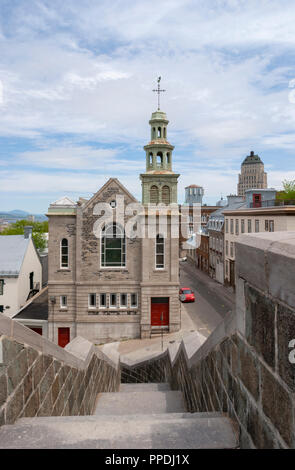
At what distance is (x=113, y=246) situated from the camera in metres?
25.3

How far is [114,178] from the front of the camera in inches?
988

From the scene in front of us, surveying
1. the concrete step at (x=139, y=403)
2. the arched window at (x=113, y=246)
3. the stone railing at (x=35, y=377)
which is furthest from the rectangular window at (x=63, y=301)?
the stone railing at (x=35, y=377)

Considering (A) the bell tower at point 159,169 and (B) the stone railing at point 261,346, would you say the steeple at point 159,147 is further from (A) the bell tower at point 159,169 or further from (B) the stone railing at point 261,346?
(B) the stone railing at point 261,346

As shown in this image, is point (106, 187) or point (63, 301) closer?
point (106, 187)

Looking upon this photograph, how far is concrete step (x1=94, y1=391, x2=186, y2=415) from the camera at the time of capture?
7105 mm

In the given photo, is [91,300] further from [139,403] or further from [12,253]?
[139,403]

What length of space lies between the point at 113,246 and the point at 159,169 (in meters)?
9.68

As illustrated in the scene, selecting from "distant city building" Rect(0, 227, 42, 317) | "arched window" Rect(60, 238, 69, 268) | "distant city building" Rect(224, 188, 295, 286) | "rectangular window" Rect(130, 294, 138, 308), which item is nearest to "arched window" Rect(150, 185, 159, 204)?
"distant city building" Rect(224, 188, 295, 286)

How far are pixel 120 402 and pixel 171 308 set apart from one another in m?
18.0

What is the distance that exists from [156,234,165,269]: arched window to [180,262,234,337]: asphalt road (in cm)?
691

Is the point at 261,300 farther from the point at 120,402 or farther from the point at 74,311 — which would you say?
the point at 74,311

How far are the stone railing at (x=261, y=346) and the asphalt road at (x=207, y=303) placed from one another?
23943 mm

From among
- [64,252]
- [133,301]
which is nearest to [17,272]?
[64,252]

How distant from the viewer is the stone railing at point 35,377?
9.88ft
